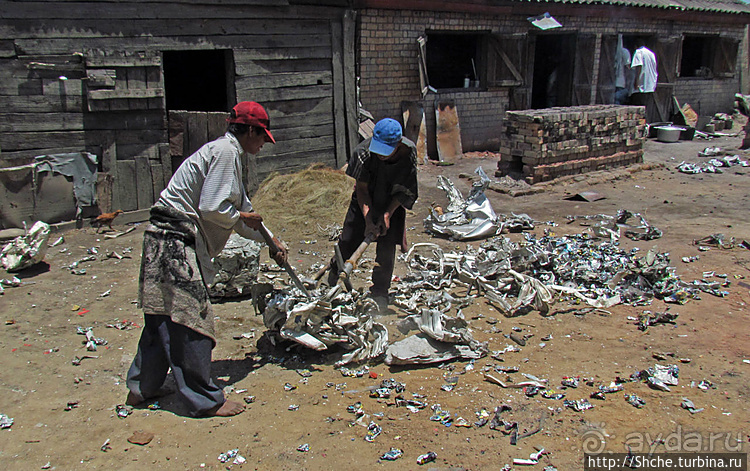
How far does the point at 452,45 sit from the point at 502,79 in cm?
331

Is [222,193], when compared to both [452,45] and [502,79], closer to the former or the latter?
[502,79]

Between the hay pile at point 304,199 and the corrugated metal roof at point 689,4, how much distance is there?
711 cm

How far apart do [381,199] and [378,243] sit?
0.41 meters

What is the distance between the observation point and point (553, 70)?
1530 centimetres

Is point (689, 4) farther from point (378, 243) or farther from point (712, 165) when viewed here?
point (378, 243)

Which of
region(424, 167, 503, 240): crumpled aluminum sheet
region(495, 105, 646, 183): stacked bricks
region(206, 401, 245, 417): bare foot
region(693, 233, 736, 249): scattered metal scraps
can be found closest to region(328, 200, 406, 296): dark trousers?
region(206, 401, 245, 417): bare foot

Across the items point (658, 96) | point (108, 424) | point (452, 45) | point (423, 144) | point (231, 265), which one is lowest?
point (108, 424)

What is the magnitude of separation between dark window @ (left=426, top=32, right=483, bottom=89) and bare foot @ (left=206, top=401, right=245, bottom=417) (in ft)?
44.3

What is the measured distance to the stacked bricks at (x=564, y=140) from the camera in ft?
31.6

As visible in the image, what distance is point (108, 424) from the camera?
335cm

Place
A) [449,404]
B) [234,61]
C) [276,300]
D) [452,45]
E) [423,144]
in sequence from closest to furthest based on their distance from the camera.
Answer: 1. [449,404]
2. [276,300]
3. [234,61]
4. [423,144]
5. [452,45]

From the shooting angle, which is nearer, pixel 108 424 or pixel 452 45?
pixel 108 424

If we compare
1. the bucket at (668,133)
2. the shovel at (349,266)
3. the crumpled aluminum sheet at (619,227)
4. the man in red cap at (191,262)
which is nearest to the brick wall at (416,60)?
the bucket at (668,133)

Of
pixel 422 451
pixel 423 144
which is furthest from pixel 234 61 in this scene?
pixel 422 451
